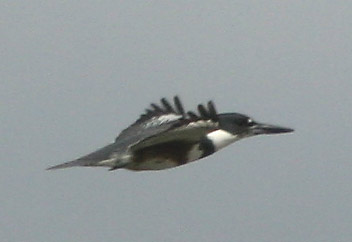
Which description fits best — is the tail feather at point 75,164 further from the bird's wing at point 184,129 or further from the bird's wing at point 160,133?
the bird's wing at point 184,129

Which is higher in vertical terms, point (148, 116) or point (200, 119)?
point (148, 116)

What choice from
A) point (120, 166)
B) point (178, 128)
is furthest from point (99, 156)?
point (178, 128)

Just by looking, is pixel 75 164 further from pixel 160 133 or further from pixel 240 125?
pixel 240 125

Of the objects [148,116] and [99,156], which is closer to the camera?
[99,156]

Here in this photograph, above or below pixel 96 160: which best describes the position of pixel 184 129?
below

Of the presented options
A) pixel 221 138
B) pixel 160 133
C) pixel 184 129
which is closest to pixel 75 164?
pixel 160 133

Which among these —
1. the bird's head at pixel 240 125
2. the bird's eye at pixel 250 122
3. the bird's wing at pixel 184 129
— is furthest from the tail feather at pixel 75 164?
the bird's eye at pixel 250 122

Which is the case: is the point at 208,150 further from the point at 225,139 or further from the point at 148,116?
the point at 148,116
